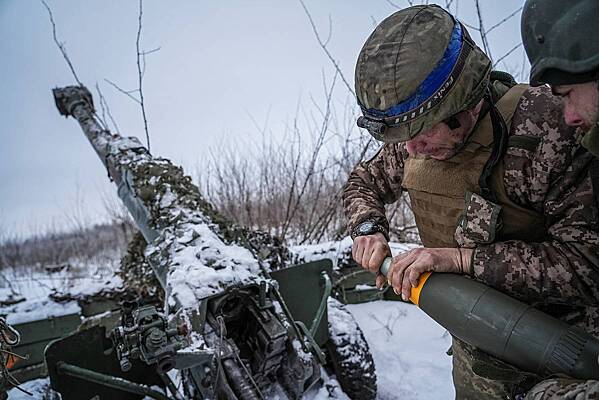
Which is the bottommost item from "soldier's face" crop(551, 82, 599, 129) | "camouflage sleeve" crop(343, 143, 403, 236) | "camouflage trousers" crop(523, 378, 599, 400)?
"camouflage trousers" crop(523, 378, 599, 400)

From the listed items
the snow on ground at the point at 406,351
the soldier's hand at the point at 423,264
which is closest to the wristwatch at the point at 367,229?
the soldier's hand at the point at 423,264

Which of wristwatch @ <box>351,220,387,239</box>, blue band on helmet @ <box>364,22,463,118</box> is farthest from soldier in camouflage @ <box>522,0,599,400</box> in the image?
wristwatch @ <box>351,220,387,239</box>

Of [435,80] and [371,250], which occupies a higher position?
[435,80]

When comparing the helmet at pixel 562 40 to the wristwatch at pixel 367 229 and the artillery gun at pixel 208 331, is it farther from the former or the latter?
the artillery gun at pixel 208 331

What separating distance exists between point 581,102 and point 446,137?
452 millimetres

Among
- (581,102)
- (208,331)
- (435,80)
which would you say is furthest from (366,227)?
(208,331)

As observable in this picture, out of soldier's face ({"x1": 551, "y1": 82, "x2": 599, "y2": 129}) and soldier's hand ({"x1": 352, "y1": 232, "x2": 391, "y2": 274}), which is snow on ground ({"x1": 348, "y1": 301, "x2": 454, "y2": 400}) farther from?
soldier's face ({"x1": 551, "y1": 82, "x2": 599, "y2": 129})

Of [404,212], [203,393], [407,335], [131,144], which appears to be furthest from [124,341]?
[404,212]

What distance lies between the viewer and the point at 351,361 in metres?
2.94

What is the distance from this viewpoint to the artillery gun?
1927 millimetres

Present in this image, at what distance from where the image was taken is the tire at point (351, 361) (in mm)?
2916

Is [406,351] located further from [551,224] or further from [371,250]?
[551,224]

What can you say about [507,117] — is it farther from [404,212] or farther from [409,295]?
[404,212]

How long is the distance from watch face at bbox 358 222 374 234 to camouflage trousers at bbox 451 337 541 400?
584 millimetres
